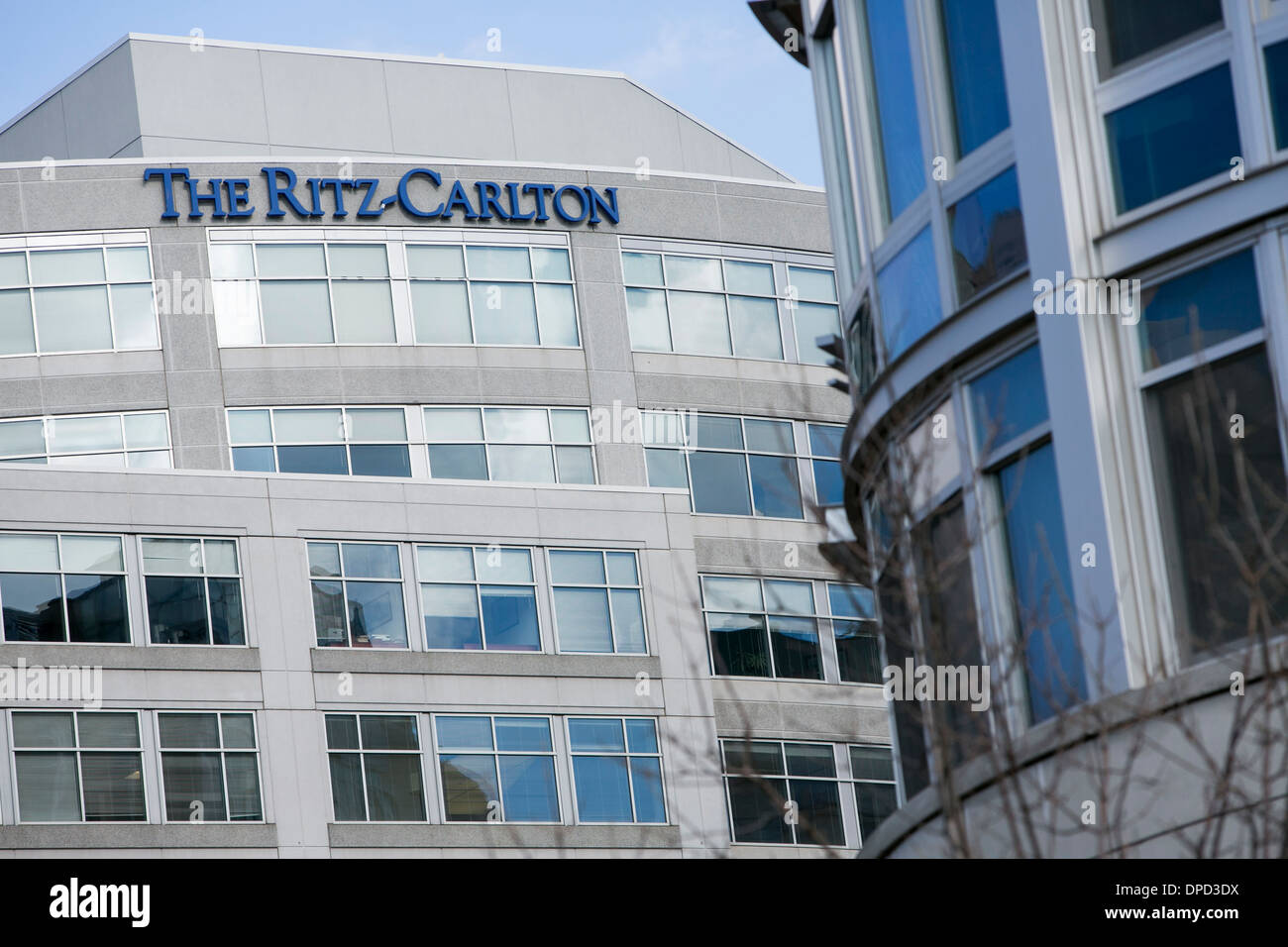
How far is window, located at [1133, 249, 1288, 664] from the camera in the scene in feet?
41.1

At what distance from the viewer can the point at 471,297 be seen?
139 feet

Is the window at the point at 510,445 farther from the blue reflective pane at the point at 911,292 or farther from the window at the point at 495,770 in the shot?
the blue reflective pane at the point at 911,292

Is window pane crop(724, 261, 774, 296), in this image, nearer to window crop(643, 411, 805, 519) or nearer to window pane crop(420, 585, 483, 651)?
window crop(643, 411, 805, 519)

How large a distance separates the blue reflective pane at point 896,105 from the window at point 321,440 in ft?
80.9

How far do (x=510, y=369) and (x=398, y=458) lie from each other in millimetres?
3005

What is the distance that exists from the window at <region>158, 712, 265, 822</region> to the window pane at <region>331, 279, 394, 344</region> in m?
9.62

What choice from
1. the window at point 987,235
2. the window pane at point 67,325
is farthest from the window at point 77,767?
the window at point 987,235

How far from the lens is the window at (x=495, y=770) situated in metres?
35.5

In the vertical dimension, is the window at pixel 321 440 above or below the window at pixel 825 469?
above

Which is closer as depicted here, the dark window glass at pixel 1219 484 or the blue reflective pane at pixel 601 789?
the dark window glass at pixel 1219 484

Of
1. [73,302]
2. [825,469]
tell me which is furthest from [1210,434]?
[73,302]

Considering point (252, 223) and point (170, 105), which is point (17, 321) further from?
point (170, 105)

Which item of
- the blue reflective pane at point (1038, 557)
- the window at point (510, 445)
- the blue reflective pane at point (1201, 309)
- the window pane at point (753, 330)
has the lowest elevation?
the blue reflective pane at point (1038, 557)
